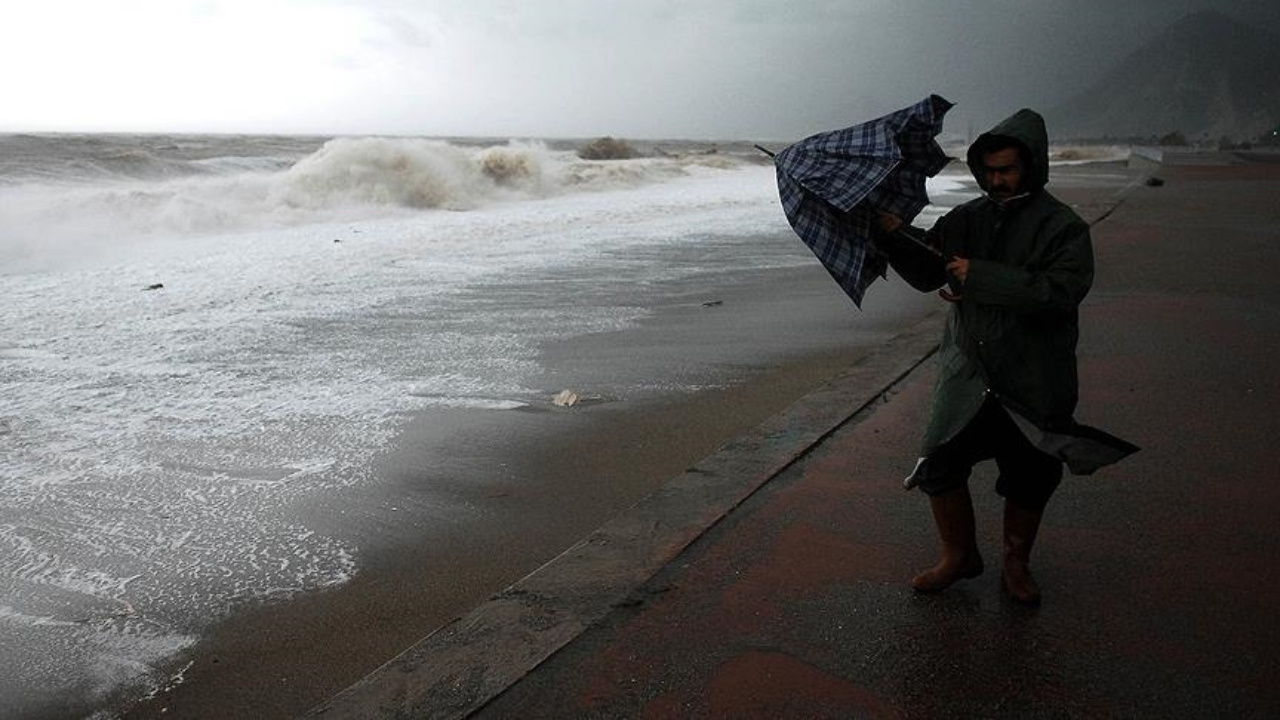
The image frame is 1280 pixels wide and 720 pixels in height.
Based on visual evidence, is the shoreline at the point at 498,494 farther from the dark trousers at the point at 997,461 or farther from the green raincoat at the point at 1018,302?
the green raincoat at the point at 1018,302

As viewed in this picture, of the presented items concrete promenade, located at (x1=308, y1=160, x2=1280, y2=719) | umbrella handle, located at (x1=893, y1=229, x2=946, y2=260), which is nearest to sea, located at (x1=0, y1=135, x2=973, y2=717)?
concrete promenade, located at (x1=308, y1=160, x2=1280, y2=719)

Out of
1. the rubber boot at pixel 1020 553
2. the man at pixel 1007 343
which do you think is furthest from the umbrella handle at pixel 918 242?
the rubber boot at pixel 1020 553

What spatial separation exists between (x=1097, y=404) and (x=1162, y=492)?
131 centimetres

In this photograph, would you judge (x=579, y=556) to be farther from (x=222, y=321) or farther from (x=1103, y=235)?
(x=1103, y=235)

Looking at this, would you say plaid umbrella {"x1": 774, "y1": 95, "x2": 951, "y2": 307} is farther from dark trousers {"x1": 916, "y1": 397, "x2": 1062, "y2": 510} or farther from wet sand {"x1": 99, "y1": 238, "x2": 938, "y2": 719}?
wet sand {"x1": 99, "y1": 238, "x2": 938, "y2": 719}

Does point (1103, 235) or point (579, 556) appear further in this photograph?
point (1103, 235)

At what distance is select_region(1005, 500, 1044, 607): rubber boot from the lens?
2912 millimetres

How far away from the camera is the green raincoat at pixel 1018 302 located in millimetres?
2570

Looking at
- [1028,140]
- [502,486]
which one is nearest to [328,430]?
[502,486]

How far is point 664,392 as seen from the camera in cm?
564

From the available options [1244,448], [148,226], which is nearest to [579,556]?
[1244,448]

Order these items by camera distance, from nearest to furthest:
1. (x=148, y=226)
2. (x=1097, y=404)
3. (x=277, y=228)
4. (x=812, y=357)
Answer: (x=1097, y=404), (x=812, y=357), (x=148, y=226), (x=277, y=228)

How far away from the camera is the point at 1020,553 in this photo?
9.68ft

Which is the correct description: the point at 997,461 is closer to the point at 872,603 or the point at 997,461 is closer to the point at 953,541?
the point at 953,541
